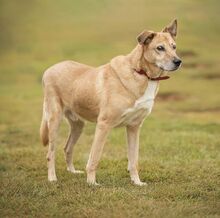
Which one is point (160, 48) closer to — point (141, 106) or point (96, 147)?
point (141, 106)

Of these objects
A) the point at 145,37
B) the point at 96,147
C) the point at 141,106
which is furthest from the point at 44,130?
the point at 145,37

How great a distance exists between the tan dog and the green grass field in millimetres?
776

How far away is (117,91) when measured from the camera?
10.2 m

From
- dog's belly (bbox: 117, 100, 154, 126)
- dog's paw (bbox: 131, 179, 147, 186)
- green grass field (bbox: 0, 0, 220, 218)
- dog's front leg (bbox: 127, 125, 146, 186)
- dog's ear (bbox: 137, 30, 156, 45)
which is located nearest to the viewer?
green grass field (bbox: 0, 0, 220, 218)

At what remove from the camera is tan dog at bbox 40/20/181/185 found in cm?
1009

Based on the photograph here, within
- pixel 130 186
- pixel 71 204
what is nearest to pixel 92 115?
pixel 130 186

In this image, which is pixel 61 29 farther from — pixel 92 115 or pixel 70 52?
pixel 92 115

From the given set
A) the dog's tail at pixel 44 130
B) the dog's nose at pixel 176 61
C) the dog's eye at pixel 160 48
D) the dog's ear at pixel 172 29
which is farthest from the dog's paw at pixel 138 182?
the dog's ear at pixel 172 29

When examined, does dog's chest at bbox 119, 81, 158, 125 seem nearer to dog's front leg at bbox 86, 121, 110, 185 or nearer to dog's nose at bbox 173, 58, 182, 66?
dog's front leg at bbox 86, 121, 110, 185

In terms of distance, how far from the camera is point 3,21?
4694 centimetres

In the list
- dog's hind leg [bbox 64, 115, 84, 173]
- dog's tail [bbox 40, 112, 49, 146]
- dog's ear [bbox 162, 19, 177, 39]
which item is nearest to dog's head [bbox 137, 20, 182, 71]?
dog's ear [bbox 162, 19, 177, 39]

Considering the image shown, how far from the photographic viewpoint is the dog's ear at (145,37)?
10.0 metres

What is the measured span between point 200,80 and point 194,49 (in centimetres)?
832

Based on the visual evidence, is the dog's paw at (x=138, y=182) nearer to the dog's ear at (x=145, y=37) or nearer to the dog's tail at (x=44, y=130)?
the dog's tail at (x=44, y=130)
